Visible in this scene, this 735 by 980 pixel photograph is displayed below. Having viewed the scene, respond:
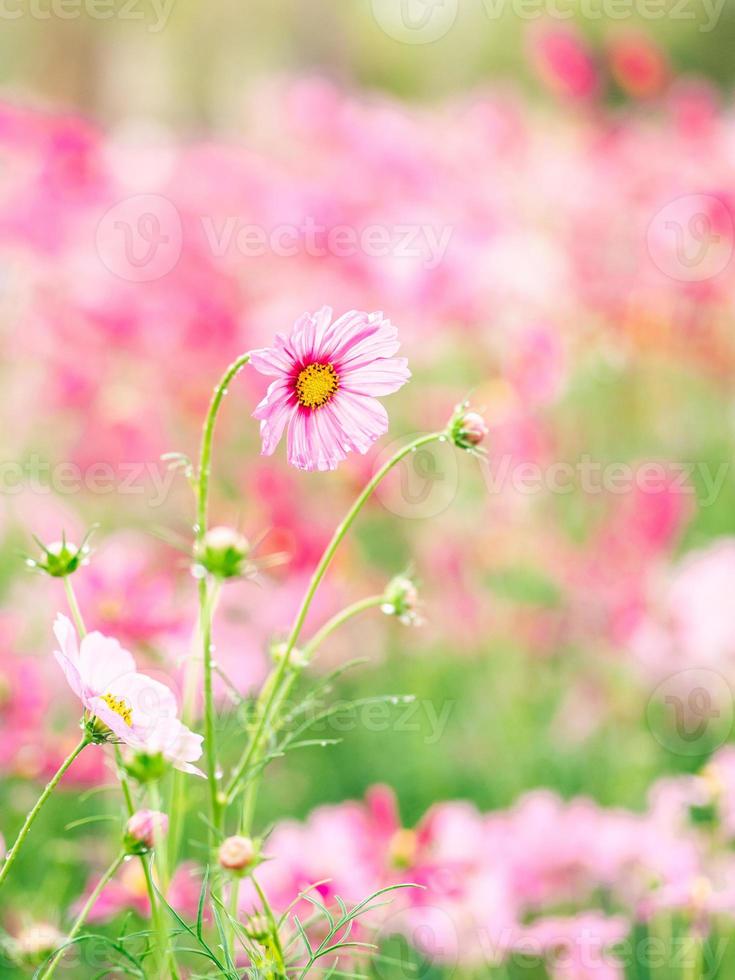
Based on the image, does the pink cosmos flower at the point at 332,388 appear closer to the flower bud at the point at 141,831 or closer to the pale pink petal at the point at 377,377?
the pale pink petal at the point at 377,377

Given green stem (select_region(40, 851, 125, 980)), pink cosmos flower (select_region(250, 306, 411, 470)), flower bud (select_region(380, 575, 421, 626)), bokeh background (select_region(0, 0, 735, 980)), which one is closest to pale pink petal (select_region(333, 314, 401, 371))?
pink cosmos flower (select_region(250, 306, 411, 470))

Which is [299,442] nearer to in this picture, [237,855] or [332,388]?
[332,388]

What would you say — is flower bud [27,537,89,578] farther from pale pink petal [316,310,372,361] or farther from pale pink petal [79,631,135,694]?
pale pink petal [316,310,372,361]

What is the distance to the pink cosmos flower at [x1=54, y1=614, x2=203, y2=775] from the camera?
429mm

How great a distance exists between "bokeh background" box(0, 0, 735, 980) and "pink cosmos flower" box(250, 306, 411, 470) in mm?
305

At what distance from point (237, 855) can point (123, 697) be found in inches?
3.9

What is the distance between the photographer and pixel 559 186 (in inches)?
73.7

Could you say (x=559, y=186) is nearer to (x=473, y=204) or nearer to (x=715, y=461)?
(x=473, y=204)

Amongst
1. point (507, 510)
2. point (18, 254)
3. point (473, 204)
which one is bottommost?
point (507, 510)

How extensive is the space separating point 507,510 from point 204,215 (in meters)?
0.63

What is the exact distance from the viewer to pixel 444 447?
1616 millimetres

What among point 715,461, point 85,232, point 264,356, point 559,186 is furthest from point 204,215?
point 264,356

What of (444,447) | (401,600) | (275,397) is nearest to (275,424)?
(275,397)

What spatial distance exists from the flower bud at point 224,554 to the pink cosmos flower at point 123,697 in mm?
59
